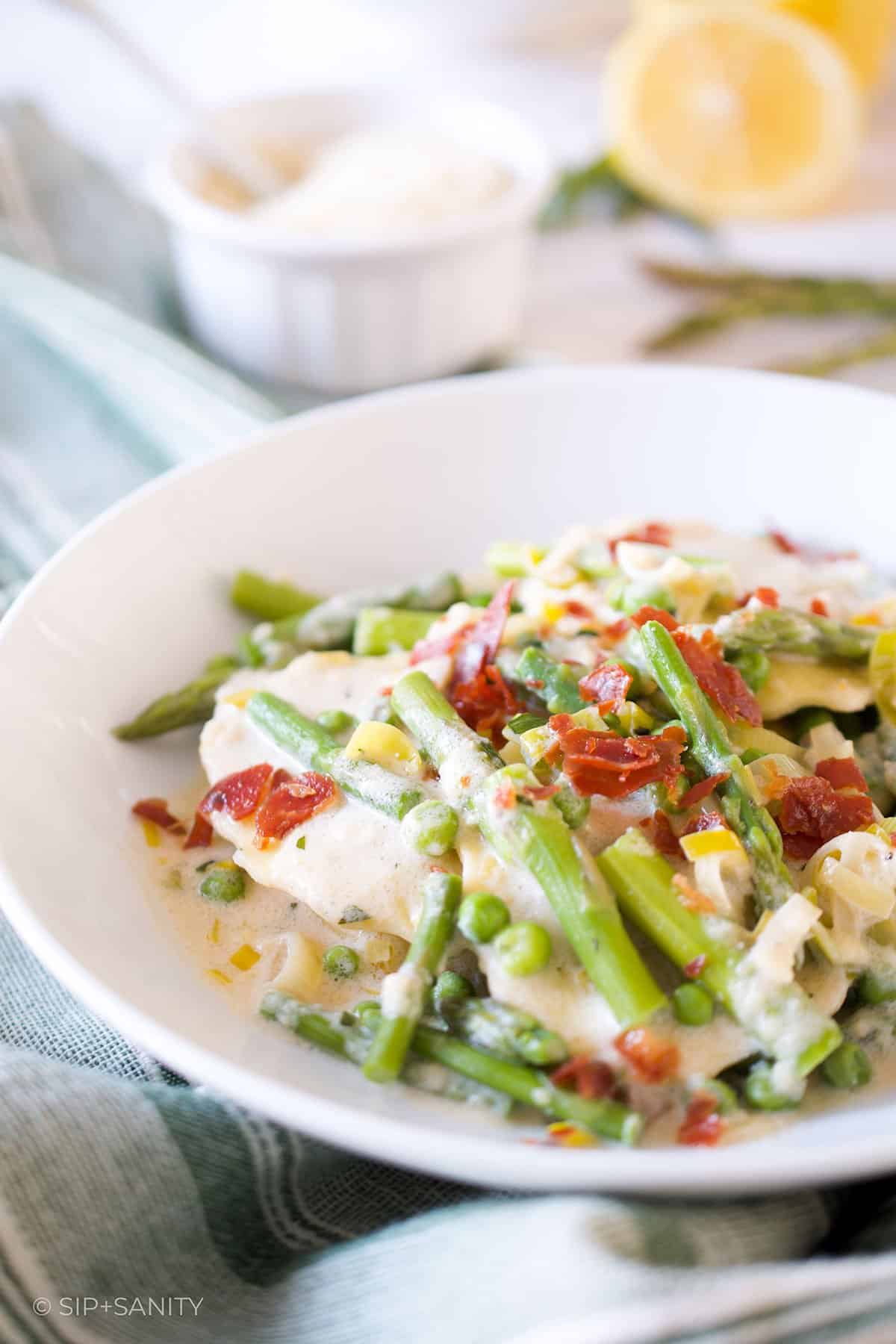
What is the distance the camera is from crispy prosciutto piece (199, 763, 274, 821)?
317 cm

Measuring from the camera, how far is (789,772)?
10.0ft

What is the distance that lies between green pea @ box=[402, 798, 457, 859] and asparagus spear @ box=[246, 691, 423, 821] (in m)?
0.07

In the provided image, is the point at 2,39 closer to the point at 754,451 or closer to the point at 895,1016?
the point at 754,451

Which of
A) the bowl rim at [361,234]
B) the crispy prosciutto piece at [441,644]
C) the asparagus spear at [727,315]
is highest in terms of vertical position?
the bowl rim at [361,234]

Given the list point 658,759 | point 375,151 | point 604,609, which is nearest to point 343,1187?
point 658,759

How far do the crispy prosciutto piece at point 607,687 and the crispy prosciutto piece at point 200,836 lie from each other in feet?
3.25

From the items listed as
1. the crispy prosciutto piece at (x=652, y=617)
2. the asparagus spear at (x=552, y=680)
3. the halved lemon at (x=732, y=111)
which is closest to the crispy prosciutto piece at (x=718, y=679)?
the crispy prosciutto piece at (x=652, y=617)

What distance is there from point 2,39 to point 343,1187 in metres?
8.03

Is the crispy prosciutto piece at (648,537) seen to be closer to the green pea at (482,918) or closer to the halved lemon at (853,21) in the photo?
the green pea at (482,918)

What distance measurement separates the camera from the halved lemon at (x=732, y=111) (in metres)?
6.49

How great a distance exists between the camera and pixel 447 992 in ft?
8.91

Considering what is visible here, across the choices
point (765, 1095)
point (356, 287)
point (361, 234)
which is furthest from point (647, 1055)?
point (361, 234)

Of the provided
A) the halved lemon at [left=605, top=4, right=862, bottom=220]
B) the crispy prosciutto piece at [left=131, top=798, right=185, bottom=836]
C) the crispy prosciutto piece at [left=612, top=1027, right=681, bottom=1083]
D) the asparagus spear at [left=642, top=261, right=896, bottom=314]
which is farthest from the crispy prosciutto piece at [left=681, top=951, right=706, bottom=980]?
the halved lemon at [left=605, top=4, right=862, bottom=220]

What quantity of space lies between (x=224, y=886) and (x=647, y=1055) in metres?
1.11
